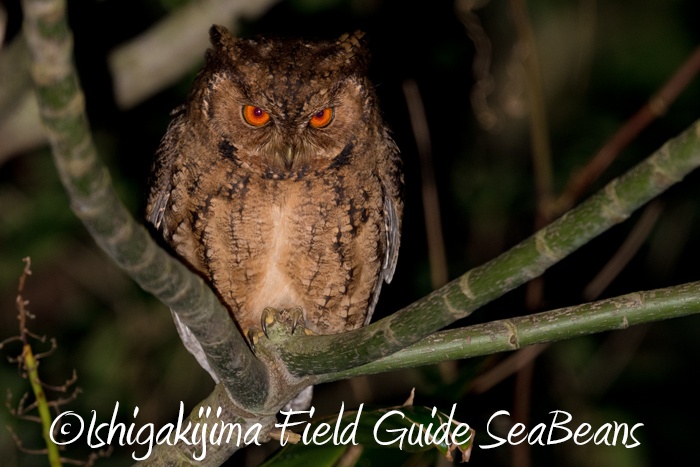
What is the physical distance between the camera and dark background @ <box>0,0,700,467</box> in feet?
9.85

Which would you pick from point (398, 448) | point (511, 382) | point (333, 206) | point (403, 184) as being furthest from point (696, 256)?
point (398, 448)

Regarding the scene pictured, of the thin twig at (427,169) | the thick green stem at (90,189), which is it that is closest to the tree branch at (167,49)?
the thin twig at (427,169)

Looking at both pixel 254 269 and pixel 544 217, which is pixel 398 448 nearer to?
pixel 254 269

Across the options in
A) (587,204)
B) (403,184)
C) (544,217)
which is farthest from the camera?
(544,217)

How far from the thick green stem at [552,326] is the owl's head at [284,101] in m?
0.60

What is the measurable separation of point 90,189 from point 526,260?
1.71 feet

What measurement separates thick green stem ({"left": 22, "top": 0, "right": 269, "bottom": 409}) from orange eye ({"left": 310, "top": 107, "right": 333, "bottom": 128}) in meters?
0.67

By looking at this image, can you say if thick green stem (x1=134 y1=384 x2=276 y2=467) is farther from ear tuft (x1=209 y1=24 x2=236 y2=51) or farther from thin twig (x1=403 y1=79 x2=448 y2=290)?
thin twig (x1=403 y1=79 x2=448 y2=290)

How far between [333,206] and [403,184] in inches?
14.1

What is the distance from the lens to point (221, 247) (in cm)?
162

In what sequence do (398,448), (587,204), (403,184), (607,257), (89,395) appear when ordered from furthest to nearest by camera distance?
(607,257)
(89,395)
(403,184)
(398,448)
(587,204)

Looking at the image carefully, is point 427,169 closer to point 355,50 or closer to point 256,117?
point 355,50

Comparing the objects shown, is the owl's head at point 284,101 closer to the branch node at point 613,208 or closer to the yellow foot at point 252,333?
the yellow foot at point 252,333

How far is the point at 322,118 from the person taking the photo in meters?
1.54
